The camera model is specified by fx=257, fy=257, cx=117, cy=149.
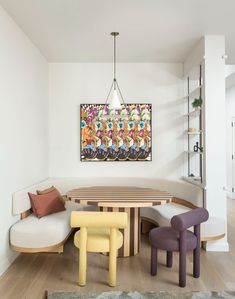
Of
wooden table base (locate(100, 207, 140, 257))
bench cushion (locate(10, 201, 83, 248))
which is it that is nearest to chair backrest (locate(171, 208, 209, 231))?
wooden table base (locate(100, 207, 140, 257))

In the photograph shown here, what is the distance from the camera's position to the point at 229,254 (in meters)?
3.27

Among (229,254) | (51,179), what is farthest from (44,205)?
(229,254)

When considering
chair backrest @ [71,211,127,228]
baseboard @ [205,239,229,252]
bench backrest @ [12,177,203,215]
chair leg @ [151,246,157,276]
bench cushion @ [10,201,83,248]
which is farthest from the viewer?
bench backrest @ [12,177,203,215]

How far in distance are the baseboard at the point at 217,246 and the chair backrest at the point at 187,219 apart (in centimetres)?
98

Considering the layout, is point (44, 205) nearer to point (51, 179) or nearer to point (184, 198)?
point (51, 179)

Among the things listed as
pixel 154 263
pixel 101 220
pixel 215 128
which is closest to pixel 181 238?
pixel 154 263

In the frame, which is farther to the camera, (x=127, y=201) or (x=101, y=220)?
(x=127, y=201)

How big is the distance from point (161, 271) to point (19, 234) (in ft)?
5.26

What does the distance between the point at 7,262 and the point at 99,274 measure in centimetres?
106

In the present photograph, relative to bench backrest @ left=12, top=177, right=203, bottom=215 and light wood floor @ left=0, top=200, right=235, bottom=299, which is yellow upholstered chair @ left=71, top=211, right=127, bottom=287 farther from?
bench backrest @ left=12, top=177, right=203, bottom=215

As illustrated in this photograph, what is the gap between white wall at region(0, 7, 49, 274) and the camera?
2.80 metres

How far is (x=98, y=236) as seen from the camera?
8.34 ft

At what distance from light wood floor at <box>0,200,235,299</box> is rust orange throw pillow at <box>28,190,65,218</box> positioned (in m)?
0.54

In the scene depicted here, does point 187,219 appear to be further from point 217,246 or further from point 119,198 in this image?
point 217,246
